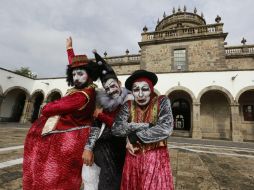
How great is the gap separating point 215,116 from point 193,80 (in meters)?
3.87

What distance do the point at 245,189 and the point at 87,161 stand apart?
3152 millimetres

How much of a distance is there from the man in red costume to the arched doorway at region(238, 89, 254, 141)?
1596 centimetres

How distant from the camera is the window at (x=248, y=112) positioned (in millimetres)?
14070

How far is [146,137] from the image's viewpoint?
147cm

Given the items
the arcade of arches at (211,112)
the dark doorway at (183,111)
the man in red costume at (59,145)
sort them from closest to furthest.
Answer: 1. the man in red costume at (59,145)
2. the arcade of arches at (211,112)
3. the dark doorway at (183,111)

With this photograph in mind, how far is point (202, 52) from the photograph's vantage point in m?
15.7

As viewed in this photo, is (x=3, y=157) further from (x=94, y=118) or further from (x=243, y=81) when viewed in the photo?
(x=243, y=81)

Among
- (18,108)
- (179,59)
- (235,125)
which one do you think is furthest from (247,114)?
(18,108)

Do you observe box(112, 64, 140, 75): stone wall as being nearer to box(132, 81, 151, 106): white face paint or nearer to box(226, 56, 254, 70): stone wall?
box(226, 56, 254, 70): stone wall

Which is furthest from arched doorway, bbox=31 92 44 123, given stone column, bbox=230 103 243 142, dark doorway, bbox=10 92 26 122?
stone column, bbox=230 103 243 142

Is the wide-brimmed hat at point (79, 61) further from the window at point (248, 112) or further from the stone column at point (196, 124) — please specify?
the window at point (248, 112)

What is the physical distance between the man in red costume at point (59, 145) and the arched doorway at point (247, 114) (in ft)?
52.4

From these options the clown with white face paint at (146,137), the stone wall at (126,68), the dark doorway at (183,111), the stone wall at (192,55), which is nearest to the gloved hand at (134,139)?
the clown with white face paint at (146,137)

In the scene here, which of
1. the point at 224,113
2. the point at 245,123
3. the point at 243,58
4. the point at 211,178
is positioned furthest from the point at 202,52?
the point at 211,178
